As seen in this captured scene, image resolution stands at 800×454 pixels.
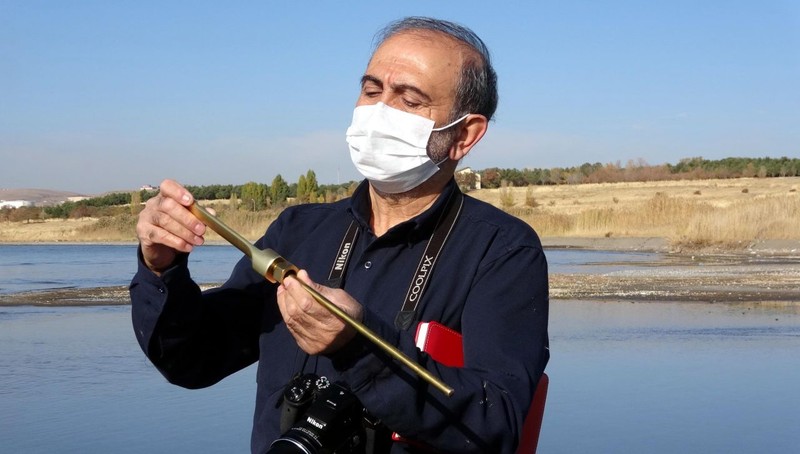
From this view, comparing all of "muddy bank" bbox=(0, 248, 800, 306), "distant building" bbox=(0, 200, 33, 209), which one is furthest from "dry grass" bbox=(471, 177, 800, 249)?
"distant building" bbox=(0, 200, 33, 209)

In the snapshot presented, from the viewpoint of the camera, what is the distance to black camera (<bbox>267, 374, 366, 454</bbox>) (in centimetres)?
211

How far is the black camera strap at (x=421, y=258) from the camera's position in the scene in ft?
8.29

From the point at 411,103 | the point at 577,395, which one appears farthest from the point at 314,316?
the point at 577,395

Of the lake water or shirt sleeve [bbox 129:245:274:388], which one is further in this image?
the lake water

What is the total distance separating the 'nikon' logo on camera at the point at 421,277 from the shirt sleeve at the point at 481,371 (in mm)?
117

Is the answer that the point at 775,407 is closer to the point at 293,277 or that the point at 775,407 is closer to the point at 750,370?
the point at 750,370

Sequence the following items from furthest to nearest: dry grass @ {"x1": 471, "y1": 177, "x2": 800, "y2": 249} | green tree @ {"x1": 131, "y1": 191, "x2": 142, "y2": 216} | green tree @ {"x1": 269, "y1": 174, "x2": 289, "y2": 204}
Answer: green tree @ {"x1": 269, "y1": 174, "x2": 289, "y2": 204} → dry grass @ {"x1": 471, "y1": 177, "x2": 800, "y2": 249} → green tree @ {"x1": 131, "y1": 191, "x2": 142, "y2": 216}

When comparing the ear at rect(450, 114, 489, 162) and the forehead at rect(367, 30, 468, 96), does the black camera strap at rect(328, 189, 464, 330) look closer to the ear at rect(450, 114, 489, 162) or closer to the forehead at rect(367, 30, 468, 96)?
the ear at rect(450, 114, 489, 162)

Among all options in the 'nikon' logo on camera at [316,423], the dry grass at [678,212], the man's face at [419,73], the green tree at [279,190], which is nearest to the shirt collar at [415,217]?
the man's face at [419,73]

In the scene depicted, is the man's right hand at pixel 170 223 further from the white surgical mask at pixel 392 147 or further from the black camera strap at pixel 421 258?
the white surgical mask at pixel 392 147

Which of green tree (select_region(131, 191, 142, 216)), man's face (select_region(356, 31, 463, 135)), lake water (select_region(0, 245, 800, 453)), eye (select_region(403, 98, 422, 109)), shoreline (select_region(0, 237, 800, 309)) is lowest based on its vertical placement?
shoreline (select_region(0, 237, 800, 309))

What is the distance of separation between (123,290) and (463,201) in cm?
1696

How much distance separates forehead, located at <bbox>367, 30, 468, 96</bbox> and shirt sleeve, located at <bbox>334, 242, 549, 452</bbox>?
0.48 meters

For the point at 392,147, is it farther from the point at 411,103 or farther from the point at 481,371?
the point at 481,371
